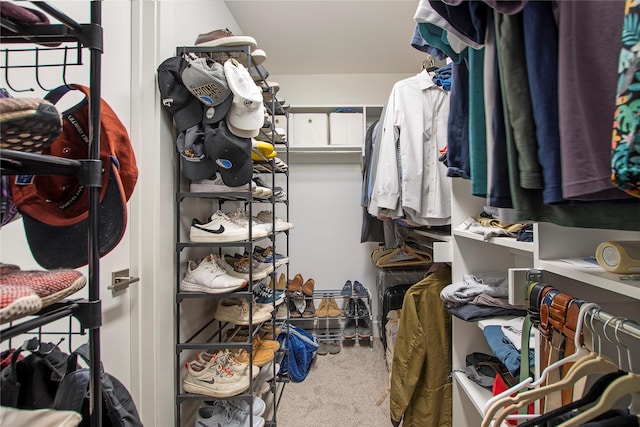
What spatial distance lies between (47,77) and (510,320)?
1611mm

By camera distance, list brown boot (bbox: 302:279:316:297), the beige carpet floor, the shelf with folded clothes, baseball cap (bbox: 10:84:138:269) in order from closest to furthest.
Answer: baseball cap (bbox: 10:84:138:269) → the shelf with folded clothes → the beige carpet floor → brown boot (bbox: 302:279:316:297)

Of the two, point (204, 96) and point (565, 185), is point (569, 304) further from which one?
point (204, 96)

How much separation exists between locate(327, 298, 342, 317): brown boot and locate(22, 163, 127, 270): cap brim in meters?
2.19

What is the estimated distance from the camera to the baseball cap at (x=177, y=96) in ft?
4.07

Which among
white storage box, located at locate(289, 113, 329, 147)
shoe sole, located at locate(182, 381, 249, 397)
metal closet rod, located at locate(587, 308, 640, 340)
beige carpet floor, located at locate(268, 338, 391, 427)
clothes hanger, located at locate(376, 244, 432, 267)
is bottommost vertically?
beige carpet floor, located at locate(268, 338, 391, 427)

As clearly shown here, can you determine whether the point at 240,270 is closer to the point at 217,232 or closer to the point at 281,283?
the point at 217,232

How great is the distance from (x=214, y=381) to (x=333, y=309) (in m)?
1.48

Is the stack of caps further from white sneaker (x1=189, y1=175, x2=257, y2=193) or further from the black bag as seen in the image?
the black bag

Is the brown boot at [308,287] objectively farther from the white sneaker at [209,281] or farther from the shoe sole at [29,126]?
the shoe sole at [29,126]

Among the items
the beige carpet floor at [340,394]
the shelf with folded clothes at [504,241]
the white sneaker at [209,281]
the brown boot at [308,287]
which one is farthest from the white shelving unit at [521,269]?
the brown boot at [308,287]

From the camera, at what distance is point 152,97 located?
1244 millimetres

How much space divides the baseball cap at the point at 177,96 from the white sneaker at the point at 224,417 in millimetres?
1209

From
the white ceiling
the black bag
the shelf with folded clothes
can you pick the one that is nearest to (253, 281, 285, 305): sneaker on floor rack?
the shelf with folded clothes

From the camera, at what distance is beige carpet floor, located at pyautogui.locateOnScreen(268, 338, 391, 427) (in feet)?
5.72
